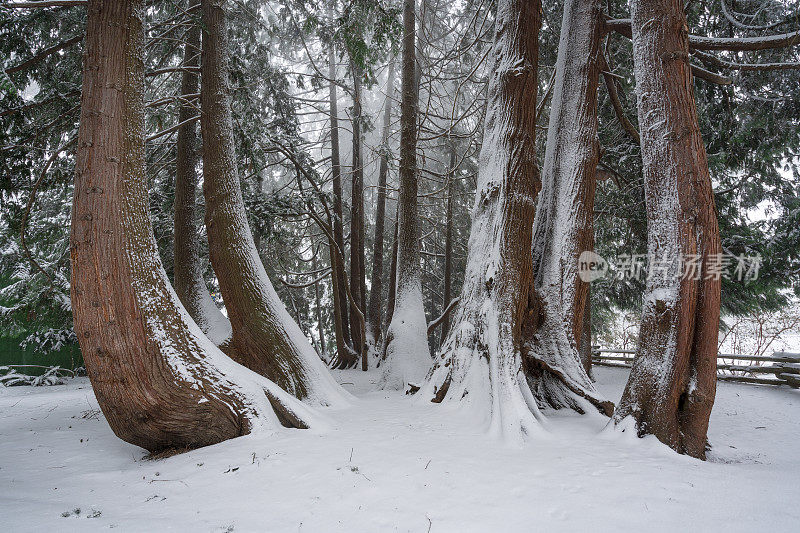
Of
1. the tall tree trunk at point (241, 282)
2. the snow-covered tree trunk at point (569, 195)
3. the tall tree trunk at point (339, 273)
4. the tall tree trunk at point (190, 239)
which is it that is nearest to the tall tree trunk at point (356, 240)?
the tall tree trunk at point (339, 273)

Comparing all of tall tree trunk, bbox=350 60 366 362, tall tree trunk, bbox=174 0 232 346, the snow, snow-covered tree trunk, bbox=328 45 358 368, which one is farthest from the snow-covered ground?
tall tree trunk, bbox=350 60 366 362

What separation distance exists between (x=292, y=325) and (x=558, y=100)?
198 inches

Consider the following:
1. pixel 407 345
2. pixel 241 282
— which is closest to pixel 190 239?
pixel 241 282

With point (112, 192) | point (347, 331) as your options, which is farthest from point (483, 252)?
point (347, 331)

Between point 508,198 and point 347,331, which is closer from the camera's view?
point 508,198

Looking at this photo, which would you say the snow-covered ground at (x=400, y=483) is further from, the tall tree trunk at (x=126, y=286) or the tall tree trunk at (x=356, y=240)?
the tall tree trunk at (x=356, y=240)

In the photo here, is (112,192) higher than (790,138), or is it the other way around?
(790,138)

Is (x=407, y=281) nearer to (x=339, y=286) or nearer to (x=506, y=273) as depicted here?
(x=506, y=273)

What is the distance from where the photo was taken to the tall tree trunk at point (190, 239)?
6.06 meters

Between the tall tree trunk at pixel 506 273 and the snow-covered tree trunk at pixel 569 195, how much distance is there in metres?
0.18

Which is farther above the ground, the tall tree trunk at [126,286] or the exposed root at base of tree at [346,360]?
the tall tree trunk at [126,286]

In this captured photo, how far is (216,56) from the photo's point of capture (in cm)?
562

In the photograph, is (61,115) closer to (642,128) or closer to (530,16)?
(530,16)

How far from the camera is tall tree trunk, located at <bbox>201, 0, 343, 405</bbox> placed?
16.7 ft
